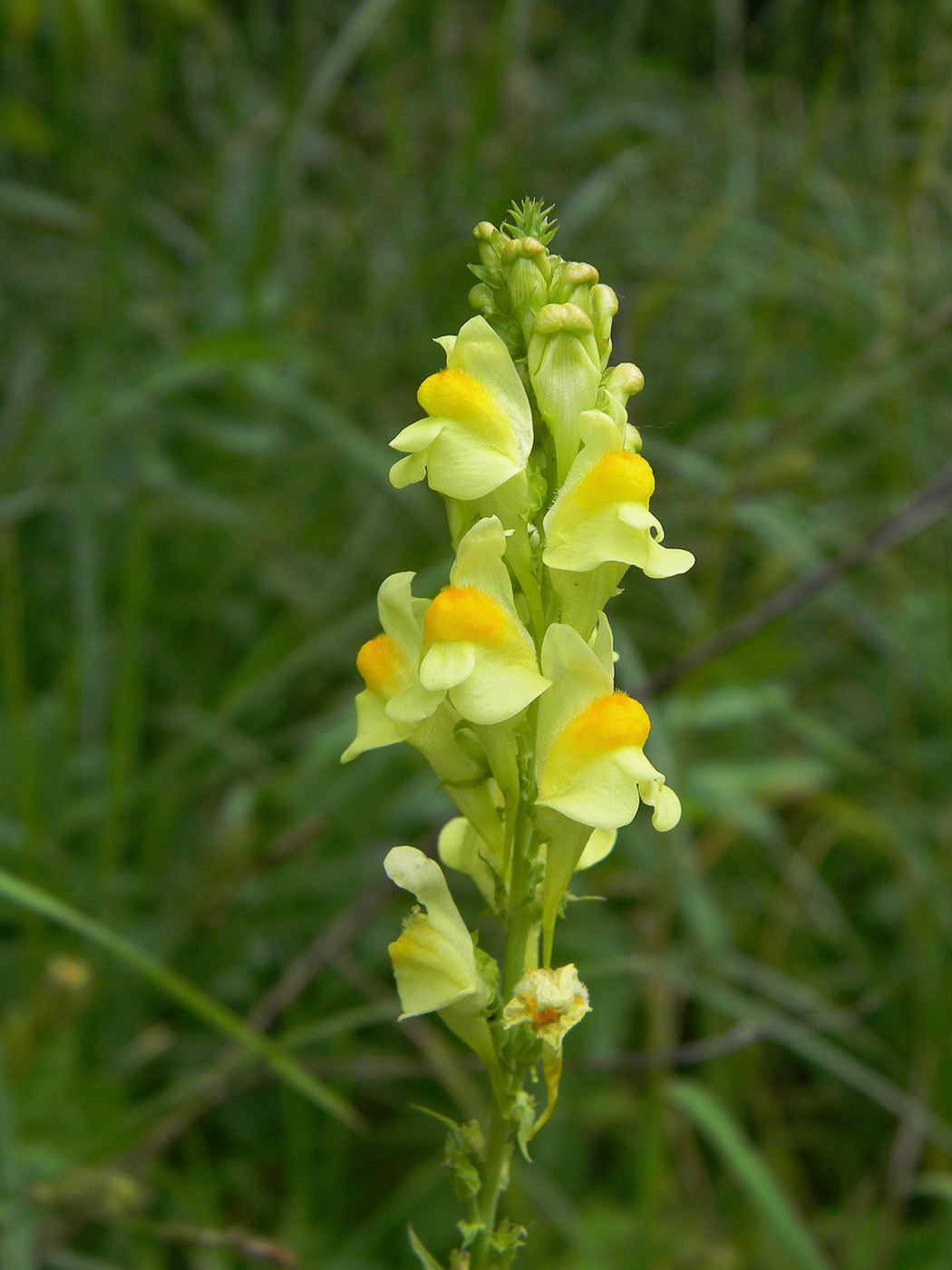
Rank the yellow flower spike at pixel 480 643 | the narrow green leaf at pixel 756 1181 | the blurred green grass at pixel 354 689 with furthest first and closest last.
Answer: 1. the blurred green grass at pixel 354 689
2. the narrow green leaf at pixel 756 1181
3. the yellow flower spike at pixel 480 643

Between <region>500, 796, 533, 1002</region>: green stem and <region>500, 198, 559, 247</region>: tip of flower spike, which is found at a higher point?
<region>500, 198, 559, 247</region>: tip of flower spike

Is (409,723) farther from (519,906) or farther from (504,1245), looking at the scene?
(504,1245)

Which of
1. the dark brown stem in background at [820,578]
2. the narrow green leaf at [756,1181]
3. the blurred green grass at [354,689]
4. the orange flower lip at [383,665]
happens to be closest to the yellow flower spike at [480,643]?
the orange flower lip at [383,665]

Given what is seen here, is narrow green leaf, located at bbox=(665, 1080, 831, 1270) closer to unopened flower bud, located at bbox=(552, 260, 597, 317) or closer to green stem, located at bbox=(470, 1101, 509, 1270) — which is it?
green stem, located at bbox=(470, 1101, 509, 1270)

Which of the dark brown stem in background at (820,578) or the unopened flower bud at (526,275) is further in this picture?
the dark brown stem in background at (820,578)

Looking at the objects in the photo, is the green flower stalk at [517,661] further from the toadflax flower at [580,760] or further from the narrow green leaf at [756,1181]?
the narrow green leaf at [756,1181]

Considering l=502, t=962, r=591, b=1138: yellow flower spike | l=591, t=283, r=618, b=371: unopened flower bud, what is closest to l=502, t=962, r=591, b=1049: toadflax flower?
l=502, t=962, r=591, b=1138: yellow flower spike

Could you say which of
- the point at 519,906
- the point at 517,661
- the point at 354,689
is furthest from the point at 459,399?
the point at 354,689
